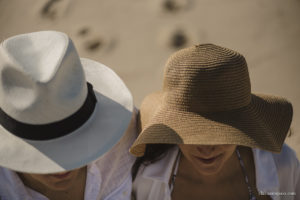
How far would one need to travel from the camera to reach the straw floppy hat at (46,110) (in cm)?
127

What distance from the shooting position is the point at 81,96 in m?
1.37

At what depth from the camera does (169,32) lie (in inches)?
153

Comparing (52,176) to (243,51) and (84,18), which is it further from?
(84,18)

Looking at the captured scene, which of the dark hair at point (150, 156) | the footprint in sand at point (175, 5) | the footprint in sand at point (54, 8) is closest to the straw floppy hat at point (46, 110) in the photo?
the dark hair at point (150, 156)

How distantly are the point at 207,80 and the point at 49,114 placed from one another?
0.70 m

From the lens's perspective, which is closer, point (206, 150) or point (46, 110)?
point (46, 110)

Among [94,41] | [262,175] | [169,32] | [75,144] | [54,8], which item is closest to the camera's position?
[75,144]

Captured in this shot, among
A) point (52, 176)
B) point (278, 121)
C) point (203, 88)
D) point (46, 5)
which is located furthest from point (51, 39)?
point (46, 5)

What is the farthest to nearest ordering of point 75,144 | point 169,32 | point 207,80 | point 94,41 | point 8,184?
point 94,41
point 169,32
point 8,184
point 207,80
point 75,144

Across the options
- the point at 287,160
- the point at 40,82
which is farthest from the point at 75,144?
the point at 287,160

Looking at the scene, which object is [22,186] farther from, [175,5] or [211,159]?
[175,5]

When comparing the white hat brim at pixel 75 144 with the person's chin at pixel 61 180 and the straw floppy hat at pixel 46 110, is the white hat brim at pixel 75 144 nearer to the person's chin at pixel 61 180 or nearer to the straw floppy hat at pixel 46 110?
the straw floppy hat at pixel 46 110

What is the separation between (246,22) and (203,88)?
8.58 feet

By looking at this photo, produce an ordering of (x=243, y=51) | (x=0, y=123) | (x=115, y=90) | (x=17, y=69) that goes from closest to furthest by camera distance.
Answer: (x=17, y=69)
(x=0, y=123)
(x=115, y=90)
(x=243, y=51)
